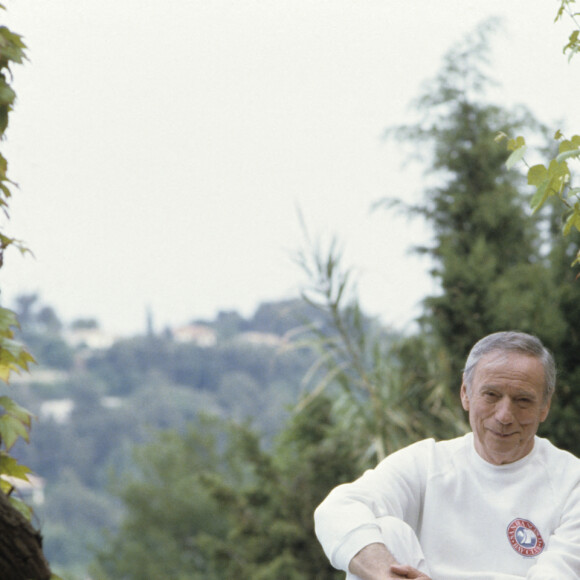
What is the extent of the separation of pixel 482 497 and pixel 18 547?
912 mm

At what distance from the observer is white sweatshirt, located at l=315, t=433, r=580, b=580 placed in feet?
6.17

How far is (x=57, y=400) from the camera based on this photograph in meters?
51.7

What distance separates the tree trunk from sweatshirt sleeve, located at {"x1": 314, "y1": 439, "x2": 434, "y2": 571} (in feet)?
1.80

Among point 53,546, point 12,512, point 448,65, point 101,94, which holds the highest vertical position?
point 101,94

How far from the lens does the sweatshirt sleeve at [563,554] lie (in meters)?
1.80

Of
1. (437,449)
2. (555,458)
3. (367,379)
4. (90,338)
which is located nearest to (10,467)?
(437,449)

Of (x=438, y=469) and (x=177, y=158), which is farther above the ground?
(x=177, y=158)

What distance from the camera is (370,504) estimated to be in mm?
1966

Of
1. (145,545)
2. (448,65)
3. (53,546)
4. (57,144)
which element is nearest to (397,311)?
(448,65)

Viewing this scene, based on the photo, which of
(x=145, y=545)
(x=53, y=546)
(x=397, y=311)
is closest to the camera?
(x=397, y=311)

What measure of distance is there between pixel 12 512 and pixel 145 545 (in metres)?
24.1

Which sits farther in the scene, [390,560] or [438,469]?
[438,469]

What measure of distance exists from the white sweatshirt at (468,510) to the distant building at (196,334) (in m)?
47.1

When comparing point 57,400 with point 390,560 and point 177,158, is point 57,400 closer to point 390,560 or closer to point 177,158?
point 177,158
